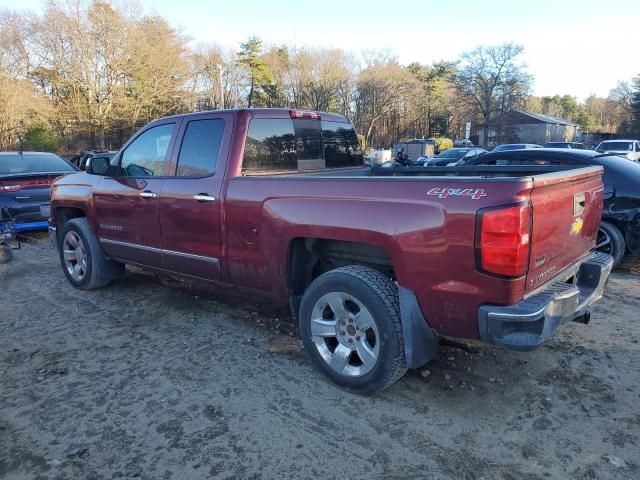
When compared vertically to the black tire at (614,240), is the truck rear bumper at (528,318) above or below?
above

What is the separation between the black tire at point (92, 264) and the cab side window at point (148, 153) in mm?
1016

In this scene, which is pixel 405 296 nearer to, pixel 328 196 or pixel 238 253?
pixel 328 196

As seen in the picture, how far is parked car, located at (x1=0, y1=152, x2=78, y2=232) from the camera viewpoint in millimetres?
8297

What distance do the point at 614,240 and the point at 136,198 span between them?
18.7 feet

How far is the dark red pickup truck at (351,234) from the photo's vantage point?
262 centimetres

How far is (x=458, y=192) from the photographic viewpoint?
8.70ft

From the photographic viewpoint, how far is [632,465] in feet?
8.32

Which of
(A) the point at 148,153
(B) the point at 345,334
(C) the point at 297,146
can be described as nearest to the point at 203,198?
(C) the point at 297,146

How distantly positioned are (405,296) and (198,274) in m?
2.15

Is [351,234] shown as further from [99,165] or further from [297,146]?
[99,165]

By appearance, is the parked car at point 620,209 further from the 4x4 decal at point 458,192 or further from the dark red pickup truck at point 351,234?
the 4x4 decal at point 458,192

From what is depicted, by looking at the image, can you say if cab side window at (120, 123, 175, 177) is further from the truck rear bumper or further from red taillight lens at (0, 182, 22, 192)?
red taillight lens at (0, 182, 22, 192)

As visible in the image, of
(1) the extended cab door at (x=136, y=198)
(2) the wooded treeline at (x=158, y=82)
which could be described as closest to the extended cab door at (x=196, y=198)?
(1) the extended cab door at (x=136, y=198)

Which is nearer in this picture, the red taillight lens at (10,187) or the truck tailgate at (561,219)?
the truck tailgate at (561,219)
